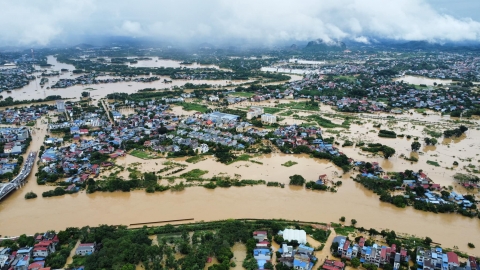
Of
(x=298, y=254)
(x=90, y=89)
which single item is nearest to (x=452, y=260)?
(x=298, y=254)

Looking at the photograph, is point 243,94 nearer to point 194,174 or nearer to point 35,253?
point 194,174

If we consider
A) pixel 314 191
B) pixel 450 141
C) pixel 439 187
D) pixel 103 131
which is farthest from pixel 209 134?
Answer: pixel 450 141

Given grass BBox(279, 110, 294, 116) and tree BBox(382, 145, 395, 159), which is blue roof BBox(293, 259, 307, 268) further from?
grass BBox(279, 110, 294, 116)

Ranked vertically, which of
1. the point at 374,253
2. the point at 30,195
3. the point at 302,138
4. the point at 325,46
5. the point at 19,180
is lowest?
the point at 30,195

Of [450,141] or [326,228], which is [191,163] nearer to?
[326,228]

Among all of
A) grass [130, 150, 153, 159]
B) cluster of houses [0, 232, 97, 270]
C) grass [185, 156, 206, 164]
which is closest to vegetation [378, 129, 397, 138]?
grass [185, 156, 206, 164]

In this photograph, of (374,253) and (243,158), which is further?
(243,158)

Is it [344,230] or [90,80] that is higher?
[90,80]
